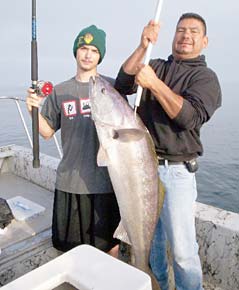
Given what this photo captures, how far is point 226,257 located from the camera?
302 cm

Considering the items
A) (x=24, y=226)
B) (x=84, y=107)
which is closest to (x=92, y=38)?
(x=84, y=107)

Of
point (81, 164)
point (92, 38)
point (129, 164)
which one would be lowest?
point (81, 164)

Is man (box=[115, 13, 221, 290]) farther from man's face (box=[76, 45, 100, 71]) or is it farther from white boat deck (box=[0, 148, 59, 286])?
white boat deck (box=[0, 148, 59, 286])

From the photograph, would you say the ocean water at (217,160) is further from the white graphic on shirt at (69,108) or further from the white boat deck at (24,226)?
the white graphic on shirt at (69,108)

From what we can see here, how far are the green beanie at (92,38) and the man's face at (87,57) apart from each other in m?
0.04

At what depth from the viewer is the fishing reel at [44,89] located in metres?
3.13

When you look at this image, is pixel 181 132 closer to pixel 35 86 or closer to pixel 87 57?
pixel 87 57

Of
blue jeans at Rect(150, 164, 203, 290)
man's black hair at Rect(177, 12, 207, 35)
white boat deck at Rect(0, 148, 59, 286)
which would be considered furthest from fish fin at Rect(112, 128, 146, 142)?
white boat deck at Rect(0, 148, 59, 286)

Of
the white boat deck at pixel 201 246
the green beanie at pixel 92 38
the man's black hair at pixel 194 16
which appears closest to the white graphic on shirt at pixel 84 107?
the green beanie at pixel 92 38

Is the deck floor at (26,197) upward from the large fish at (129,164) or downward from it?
downward

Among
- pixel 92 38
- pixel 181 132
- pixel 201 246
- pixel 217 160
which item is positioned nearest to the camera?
pixel 181 132

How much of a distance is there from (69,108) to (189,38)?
4.19ft

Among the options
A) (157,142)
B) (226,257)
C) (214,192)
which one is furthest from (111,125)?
(214,192)

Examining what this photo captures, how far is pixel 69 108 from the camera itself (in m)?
3.23
